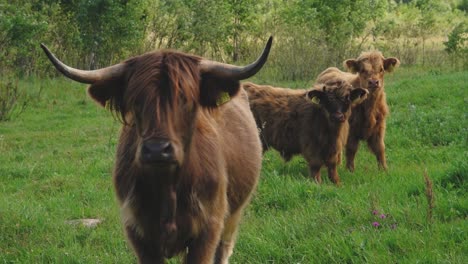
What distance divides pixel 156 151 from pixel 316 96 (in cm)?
603

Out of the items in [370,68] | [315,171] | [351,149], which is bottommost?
[315,171]

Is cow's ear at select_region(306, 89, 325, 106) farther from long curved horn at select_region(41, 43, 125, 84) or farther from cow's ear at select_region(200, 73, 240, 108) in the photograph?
long curved horn at select_region(41, 43, 125, 84)

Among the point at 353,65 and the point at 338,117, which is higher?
the point at 353,65

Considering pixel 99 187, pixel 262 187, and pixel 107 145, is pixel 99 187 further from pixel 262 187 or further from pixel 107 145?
pixel 107 145

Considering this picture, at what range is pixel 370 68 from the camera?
1056 centimetres

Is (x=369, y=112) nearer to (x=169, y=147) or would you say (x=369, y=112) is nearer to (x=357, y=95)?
(x=357, y=95)

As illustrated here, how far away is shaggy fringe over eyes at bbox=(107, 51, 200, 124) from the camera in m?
3.63

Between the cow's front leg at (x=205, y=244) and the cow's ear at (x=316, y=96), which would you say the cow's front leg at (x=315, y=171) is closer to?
the cow's ear at (x=316, y=96)

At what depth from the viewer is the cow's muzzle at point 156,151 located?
345cm

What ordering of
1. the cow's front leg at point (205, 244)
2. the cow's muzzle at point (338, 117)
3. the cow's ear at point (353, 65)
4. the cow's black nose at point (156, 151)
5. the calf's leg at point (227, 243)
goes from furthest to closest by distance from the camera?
the cow's ear at point (353, 65) < the cow's muzzle at point (338, 117) < the calf's leg at point (227, 243) < the cow's front leg at point (205, 244) < the cow's black nose at point (156, 151)

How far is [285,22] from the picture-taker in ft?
80.7

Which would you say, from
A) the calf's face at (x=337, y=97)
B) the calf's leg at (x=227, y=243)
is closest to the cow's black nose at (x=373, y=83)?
the calf's face at (x=337, y=97)

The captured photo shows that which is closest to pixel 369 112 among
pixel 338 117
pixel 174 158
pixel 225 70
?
pixel 338 117

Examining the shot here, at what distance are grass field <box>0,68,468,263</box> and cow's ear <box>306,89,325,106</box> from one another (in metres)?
1.07
